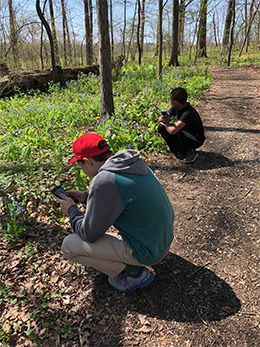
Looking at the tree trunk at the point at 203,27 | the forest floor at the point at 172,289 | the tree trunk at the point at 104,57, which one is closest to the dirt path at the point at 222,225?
the forest floor at the point at 172,289

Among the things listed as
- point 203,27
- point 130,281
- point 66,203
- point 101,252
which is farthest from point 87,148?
point 203,27

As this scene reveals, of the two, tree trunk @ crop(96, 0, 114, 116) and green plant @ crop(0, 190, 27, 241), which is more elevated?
tree trunk @ crop(96, 0, 114, 116)

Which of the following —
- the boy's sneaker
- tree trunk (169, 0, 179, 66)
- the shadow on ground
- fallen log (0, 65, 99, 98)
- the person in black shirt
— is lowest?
the shadow on ground

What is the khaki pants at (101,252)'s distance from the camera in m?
1.70

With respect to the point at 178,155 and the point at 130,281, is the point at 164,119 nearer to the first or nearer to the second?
the point at 178,155

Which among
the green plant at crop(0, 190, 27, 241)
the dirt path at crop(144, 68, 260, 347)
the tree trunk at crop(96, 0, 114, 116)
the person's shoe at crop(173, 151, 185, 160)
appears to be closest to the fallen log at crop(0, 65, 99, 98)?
the tree trunk at crop(96, 0, 114, 116)

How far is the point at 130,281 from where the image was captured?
1869 millimetres

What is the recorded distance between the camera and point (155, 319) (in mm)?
1728

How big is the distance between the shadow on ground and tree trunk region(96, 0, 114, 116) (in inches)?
139

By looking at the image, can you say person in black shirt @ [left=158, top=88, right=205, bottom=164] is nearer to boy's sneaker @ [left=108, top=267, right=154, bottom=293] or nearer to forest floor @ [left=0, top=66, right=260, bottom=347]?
forest floor @ [left=0, top=66, right=260, bottom=347]

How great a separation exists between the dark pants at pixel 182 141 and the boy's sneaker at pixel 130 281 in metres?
2.16

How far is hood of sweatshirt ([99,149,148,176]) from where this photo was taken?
1.48 metres

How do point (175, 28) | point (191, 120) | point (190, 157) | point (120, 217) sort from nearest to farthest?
1. point (120, 217)
2. point (191, 120)
3. point (190, 157)
4. point (175, 28)

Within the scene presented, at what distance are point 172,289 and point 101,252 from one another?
0.68 metres
